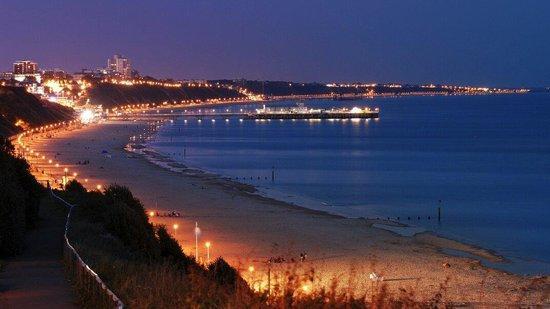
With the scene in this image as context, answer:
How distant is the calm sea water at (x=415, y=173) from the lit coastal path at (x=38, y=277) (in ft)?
39.5

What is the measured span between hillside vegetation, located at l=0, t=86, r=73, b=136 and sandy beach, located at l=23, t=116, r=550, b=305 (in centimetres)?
3463

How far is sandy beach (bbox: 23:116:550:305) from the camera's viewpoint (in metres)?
16.4

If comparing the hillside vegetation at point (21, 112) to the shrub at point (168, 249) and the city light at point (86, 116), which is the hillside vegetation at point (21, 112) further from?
the shrub at point (168, 249)

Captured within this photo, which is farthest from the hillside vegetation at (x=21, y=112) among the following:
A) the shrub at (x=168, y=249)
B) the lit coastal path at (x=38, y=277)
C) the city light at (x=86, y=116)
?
the lit coastal path at (x=38, y=277)

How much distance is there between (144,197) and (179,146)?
3629cm

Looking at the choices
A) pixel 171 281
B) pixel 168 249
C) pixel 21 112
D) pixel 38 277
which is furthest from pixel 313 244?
pixel 21 112

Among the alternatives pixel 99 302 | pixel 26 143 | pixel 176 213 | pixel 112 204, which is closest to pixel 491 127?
pixel 26 143

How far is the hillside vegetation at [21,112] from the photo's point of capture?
73.5 meters

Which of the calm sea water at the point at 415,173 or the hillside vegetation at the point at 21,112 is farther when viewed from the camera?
the hillside vegetation at the point at 21,112

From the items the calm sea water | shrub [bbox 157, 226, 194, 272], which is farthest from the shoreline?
shrub [bbox 157, 226, 194, 272]

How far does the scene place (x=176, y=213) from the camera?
27297mm

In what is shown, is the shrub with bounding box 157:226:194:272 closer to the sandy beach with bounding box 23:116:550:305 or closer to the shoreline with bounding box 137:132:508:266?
the sandy beach with bounding box 23:116:550:305

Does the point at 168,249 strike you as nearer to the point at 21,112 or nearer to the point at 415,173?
the point at 415,173

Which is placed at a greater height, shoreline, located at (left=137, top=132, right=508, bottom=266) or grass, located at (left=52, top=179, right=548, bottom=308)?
grass, located at (left=52, top=179, right=548, bottom=308)
